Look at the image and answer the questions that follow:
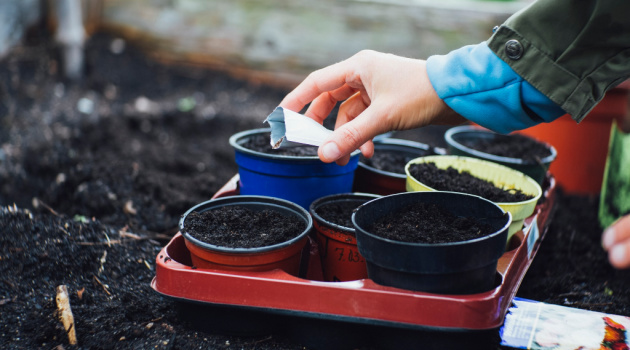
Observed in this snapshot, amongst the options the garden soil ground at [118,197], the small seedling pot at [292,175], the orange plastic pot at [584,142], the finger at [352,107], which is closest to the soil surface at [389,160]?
the small seedling pot at [292,175]

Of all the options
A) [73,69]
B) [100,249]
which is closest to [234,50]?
[73,69]

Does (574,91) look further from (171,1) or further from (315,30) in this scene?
(171,1)

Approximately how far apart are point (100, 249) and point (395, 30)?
303 centimetres

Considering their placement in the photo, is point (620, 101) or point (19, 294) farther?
point (620, 101)

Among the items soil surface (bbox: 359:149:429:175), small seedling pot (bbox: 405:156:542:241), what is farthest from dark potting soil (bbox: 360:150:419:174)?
small seedling pot (bbox: 405:156:542:241)

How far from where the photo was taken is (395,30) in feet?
13.6

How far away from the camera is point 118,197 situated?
2.38 m

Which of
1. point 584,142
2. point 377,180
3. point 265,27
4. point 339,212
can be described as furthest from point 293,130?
point 265,27

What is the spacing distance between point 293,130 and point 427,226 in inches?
17.8

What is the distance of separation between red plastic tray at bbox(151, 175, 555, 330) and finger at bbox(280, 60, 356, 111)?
0.57 meters

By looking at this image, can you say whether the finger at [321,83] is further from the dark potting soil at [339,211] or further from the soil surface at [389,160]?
the soil surface at [389,160]

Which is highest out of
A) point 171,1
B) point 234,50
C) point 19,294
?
point 171,1

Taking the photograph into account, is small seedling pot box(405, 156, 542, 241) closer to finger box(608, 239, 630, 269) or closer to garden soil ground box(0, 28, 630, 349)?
garden soil ground box(0, 28, 630, 349)

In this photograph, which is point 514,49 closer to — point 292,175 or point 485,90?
point 485,90
